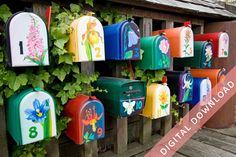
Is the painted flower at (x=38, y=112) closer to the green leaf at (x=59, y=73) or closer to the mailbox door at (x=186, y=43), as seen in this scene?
the green leaf at (x=59, y=73)

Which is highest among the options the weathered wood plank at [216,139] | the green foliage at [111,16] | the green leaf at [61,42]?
the green foliage at [111,16]

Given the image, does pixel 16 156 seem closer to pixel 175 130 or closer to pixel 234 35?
pixel 175 130

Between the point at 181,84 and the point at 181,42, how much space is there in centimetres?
40

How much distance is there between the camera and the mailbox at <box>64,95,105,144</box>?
146 centimetres

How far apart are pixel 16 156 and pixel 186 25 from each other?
177cm

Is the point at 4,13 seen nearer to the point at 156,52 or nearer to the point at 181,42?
the point at 156,52

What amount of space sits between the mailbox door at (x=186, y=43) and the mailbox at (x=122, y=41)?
1.63 feet

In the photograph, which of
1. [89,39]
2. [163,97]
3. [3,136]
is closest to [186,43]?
[163,97]

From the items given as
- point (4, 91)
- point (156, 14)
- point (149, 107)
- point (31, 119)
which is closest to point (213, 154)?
point (149, 107)

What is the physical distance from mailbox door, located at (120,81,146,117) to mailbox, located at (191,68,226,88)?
1025 mm

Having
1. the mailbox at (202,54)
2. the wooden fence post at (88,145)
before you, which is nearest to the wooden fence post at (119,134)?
the wooden fence post at (88,145)

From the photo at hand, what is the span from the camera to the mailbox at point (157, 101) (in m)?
1.87

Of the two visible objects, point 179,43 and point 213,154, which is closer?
point 179,43

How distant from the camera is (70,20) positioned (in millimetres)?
1517
